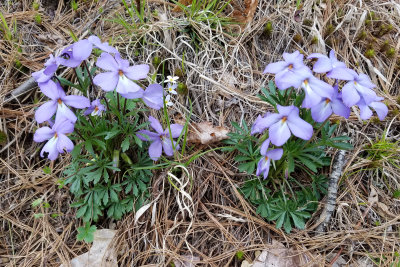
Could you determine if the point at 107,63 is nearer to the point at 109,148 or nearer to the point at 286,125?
the point at 109,148

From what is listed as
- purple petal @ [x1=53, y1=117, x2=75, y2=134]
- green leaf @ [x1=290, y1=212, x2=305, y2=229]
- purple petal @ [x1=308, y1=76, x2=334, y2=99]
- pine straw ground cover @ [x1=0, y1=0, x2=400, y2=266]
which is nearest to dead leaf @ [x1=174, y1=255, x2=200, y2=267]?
pine straw ground cover @ [x1=0, y1=0, x2=400, y2=266]

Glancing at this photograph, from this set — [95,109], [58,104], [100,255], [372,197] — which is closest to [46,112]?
[58,104]

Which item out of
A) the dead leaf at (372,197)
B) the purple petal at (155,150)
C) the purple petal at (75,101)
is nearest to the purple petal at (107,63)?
the purple petal at (75,101)

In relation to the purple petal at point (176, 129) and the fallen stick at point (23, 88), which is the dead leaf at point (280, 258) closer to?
the purple petal at point (176, 129)

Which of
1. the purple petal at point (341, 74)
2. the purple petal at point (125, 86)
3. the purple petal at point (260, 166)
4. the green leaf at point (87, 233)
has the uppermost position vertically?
the purple petal at point (341, 74)

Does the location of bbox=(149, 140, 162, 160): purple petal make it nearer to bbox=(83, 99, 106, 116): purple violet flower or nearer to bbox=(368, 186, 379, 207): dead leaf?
bbox=(83, 99, 106, 116): purple violet flower

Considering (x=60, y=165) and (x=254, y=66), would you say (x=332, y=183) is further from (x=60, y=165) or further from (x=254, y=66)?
(x=60, y=165)

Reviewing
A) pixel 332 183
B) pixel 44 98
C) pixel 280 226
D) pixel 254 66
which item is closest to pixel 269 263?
pixel 280 226
